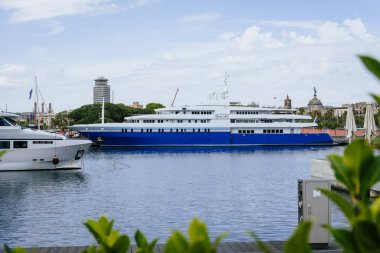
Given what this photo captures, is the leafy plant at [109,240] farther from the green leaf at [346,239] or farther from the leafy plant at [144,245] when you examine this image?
the green leaf at [346,239]

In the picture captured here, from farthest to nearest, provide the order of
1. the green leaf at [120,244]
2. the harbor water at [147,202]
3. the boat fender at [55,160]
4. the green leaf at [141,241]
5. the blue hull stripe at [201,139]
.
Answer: the blue hull stripe at [201,139] < the boat fender at [55,160] < the harbor water at [147,202] < the green leaf at [141,241] < the green leaf at [120,244]

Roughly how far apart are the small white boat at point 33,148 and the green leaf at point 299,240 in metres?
36.0

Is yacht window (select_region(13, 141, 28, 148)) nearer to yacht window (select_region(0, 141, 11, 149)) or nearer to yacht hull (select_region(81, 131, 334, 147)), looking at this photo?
yacht window (select_region(0, 141, 11, 149))

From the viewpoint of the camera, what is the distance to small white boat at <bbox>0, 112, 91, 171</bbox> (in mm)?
36125

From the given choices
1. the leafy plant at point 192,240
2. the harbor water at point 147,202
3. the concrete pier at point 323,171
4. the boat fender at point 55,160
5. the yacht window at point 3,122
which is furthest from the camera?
the boat fender at point 55,160

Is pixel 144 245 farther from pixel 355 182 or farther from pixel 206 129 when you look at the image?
pixel 206 129

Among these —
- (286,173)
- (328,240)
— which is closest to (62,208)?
(328,240)

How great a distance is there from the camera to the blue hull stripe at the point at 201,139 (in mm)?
76625

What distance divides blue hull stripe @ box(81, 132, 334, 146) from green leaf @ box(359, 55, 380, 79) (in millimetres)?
75065

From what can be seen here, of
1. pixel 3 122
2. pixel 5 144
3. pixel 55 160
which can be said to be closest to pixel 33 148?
pixel 55 160

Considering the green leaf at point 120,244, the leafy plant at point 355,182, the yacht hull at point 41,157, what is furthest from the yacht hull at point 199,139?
the leafy plant at point 355,182

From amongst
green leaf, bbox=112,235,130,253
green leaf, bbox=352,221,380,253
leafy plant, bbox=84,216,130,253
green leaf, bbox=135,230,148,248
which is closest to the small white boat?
green leaf, bbox=135,230,148,248

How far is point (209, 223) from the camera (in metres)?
18.4

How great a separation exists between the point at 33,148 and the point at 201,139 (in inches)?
1695
